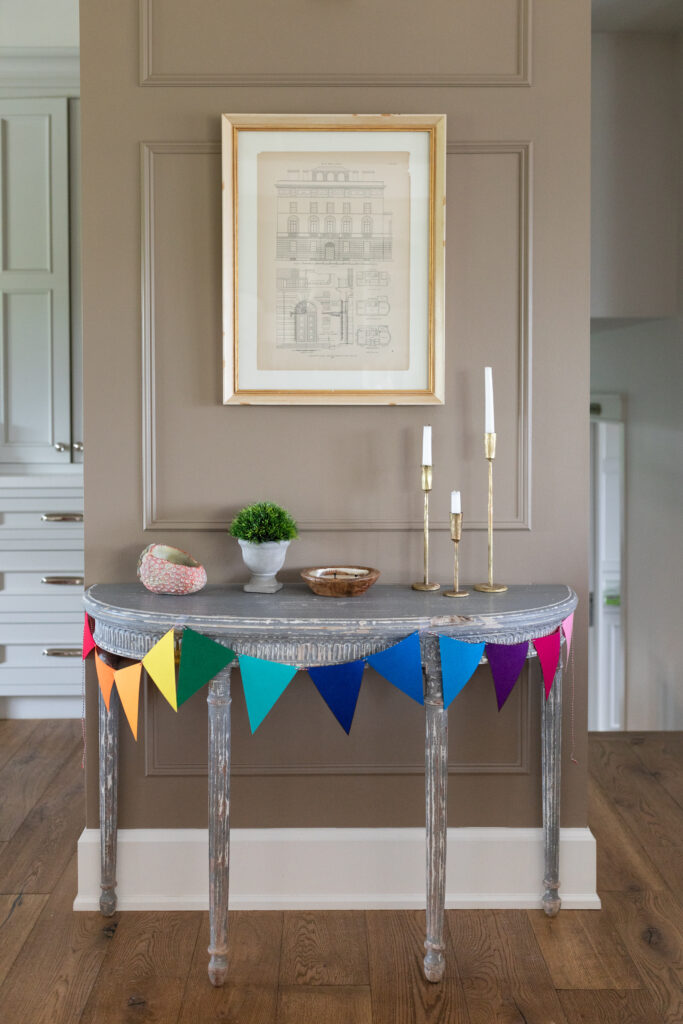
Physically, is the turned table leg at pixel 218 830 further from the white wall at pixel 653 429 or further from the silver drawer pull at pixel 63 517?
the white wall at pixel 653 429

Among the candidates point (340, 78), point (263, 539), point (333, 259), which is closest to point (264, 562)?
point (263, 539)

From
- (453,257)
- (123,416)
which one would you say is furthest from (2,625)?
(453,257)

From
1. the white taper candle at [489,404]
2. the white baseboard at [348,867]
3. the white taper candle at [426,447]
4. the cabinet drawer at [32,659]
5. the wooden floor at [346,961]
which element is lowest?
the wooden floor at [346,961]

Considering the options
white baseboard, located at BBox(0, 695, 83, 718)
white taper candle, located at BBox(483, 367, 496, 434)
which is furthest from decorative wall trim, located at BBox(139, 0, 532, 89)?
white baseboard, located at BBox(0, 695, 83, 718)

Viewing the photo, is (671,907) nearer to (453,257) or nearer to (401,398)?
(401,398)

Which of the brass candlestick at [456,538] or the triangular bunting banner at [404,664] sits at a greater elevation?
the brass candlestick at [456,538]

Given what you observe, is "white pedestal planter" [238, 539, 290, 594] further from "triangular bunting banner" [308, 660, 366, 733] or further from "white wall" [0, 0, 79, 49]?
"white wall" [0, 0, 79, 49]

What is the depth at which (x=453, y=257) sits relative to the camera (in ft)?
7.29

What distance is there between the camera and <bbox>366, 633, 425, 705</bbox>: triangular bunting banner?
6.10 feet

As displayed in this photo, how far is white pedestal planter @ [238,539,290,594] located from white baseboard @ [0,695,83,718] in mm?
1898

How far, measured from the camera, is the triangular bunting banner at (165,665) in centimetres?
185

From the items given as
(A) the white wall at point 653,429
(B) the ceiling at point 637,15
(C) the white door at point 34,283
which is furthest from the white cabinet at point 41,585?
(B) the ceiling at point 637,15

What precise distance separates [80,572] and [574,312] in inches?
86.7

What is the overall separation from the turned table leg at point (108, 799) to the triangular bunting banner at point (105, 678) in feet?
0.21
